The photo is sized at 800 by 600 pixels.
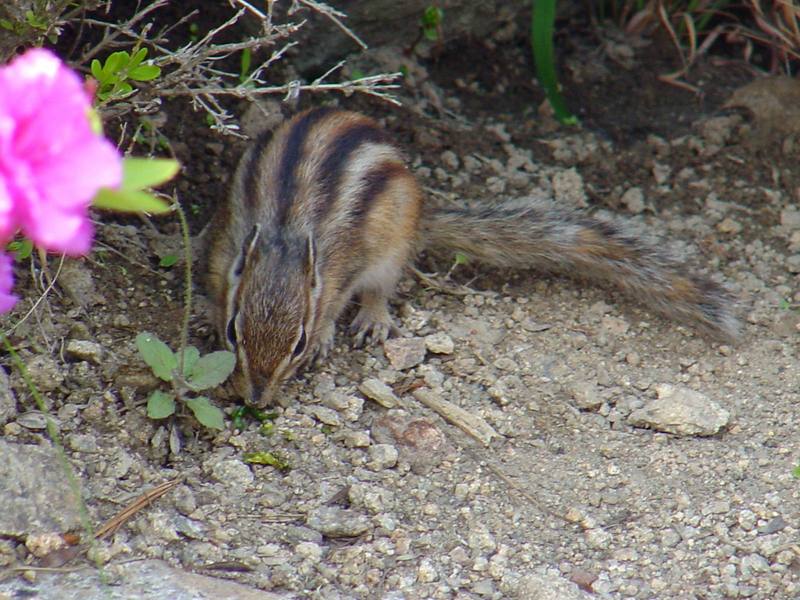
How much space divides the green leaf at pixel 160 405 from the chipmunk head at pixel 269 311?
290 millimetres

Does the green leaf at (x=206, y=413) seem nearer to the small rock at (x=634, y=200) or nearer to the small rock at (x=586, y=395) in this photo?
the small rock at (x=586, y=395)

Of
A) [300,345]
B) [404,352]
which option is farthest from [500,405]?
[300,345]

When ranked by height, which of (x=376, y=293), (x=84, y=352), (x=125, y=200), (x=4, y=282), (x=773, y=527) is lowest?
(x=773, y=527)

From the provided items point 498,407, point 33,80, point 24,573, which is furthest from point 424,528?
point 33,80

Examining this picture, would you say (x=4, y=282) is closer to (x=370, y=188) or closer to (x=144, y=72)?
(x=144, y=72)

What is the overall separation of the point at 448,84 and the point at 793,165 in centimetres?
181

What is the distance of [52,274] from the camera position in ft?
13.1

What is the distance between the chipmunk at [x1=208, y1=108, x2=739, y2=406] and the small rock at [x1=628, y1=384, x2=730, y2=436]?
529 millimetres

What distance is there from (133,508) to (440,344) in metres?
1.51

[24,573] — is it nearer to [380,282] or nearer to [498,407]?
[498,407]

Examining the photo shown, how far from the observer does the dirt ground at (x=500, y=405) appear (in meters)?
3.27

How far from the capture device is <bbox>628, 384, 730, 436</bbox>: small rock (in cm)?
390

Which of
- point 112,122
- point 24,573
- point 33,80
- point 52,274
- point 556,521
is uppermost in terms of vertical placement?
point 33,80

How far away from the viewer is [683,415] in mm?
3938
